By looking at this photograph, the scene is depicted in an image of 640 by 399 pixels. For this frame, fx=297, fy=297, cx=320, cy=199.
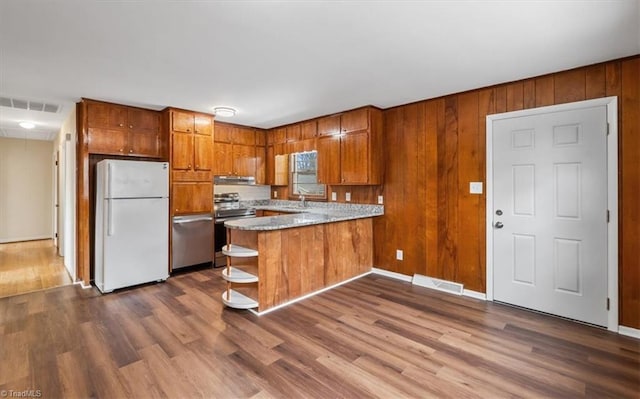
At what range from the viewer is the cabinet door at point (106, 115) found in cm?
409

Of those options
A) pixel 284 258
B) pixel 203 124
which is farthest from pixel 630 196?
pixel 203 124

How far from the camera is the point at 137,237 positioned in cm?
405

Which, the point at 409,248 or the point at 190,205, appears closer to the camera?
the point at 409,248

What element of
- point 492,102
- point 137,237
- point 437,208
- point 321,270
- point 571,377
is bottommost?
point 571,377

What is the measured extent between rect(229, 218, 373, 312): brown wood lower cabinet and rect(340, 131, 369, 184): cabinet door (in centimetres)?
68

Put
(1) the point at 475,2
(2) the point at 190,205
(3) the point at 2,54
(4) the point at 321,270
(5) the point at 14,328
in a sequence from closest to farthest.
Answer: (1) the point at 475,2 → (3) the point at 2,54 → (5) the point at 14,328 → (4) the point at 321,270 → (2) the point at 190,205

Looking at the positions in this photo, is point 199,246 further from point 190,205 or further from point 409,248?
point 409,248

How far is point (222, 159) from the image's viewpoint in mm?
5512

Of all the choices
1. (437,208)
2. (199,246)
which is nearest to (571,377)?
(437,208)

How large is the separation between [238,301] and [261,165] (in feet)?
11.3

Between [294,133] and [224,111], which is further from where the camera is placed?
[294,133]

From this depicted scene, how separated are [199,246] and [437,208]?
3692 millimetres

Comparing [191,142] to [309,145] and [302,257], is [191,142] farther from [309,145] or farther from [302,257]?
[302,257]

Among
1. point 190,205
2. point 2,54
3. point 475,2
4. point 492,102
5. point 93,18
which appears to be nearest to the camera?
point 475,2
